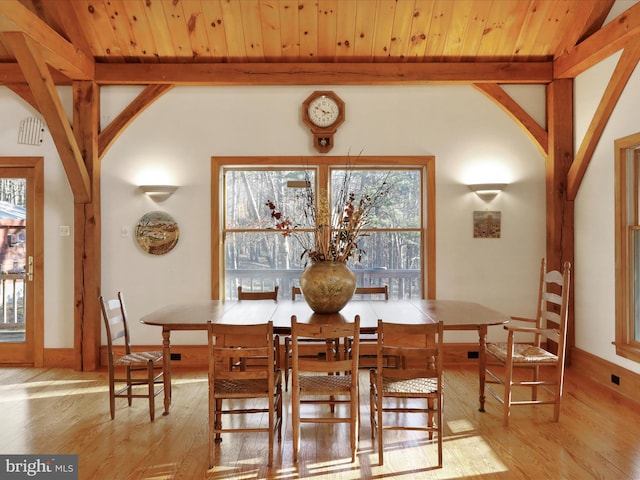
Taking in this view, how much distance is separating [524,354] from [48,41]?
4.48 metres

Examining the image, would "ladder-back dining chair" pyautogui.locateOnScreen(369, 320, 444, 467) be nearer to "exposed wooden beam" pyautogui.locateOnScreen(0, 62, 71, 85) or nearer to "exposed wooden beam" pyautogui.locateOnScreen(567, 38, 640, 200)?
"exposed wooden beam" pyautogui.locateOnScreen(567, 38, 640, 200)

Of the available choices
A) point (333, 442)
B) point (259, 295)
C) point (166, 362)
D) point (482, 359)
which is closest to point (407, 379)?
point (333, 442)

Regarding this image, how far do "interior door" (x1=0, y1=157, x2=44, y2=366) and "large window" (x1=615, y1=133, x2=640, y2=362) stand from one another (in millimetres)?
5409

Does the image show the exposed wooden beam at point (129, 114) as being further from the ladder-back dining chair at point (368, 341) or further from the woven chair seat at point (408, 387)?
the woven chair seat at point (408, 387)

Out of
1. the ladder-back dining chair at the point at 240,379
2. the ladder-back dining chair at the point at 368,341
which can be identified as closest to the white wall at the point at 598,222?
the ladder-back dining chair at the point at 368,341

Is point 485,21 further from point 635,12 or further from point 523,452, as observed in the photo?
point 523,452

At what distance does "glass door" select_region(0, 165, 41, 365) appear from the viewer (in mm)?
5730

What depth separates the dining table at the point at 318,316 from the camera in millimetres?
3574

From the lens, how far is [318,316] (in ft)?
12.6

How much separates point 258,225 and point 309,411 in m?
2.26

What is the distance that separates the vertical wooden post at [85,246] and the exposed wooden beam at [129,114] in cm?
10


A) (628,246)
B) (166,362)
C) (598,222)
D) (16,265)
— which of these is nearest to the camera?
(166,362)

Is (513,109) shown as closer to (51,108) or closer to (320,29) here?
(320,29)

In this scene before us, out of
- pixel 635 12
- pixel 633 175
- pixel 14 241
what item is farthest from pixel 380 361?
pixel 14 241
